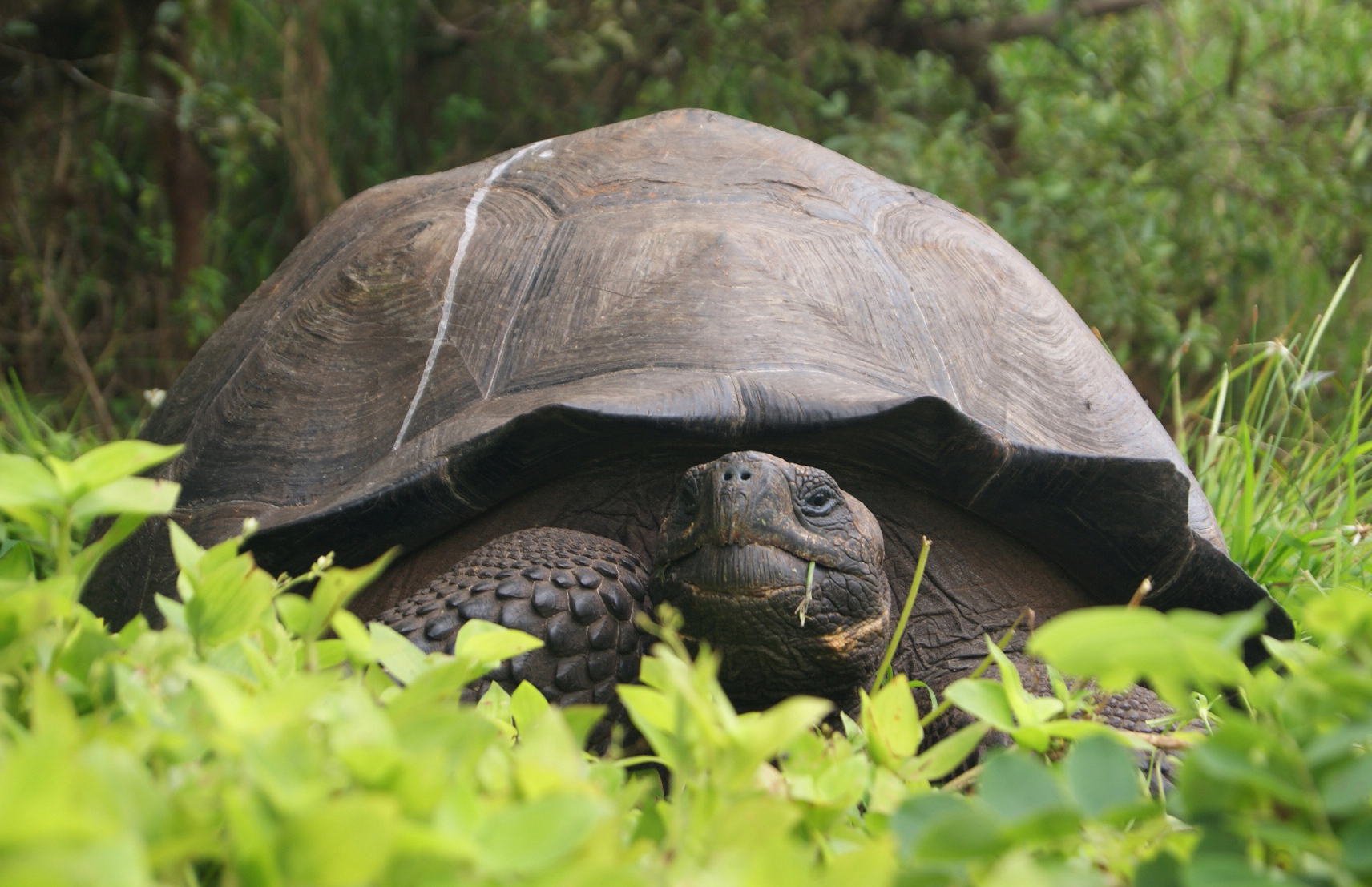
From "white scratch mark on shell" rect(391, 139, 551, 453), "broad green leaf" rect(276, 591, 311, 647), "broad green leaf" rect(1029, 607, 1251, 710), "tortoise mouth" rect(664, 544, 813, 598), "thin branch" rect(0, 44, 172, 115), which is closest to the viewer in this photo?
"broad green leaf" rect(1029, 607, 1251, 710)

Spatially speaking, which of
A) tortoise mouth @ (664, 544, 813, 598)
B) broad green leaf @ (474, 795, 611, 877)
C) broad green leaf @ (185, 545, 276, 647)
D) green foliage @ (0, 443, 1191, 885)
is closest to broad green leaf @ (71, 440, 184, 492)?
green foliage @ (0, 443, 1191, 885)

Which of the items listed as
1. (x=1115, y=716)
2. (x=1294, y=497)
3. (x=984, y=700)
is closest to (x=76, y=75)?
(x=1115, y=716)

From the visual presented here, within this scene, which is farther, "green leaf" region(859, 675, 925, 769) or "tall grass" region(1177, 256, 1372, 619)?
"tall grass" region(1177, 256, 1372, 619)

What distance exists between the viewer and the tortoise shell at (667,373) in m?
2.12

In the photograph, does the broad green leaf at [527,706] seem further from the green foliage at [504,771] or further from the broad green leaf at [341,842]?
the broad green leaf at [341,842]

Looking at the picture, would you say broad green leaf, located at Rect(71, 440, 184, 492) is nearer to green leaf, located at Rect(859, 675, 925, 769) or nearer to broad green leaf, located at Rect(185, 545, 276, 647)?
broad green leaf, located at Rect(185, 545, 276, 647)

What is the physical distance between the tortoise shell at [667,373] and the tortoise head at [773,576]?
15 cm

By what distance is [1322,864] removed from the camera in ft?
2.47

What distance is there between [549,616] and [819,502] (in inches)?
19.9

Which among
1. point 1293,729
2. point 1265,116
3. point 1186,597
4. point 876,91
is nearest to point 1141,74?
point 1265,116

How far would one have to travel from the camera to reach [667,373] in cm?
216

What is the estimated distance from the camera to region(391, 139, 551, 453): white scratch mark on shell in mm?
2307

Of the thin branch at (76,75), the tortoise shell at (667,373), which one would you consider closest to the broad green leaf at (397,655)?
the tortoise shell at (667,373)

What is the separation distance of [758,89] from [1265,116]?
8.75 ft
